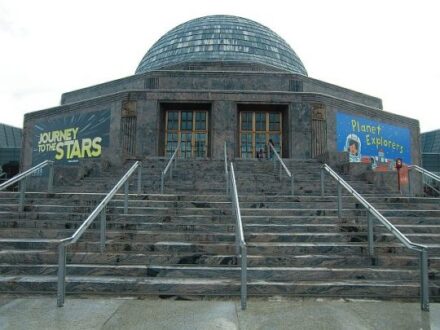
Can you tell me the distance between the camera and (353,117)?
13859 millimetres

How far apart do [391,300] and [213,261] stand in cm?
180

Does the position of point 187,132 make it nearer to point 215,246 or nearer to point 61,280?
point 215,246

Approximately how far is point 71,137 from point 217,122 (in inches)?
224

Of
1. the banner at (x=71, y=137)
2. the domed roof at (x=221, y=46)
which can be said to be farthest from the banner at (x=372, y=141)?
the banner at (x=71, y=137)

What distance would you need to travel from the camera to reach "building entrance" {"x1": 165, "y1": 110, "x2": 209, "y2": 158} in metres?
13.6

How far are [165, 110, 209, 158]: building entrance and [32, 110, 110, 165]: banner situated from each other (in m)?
2.19

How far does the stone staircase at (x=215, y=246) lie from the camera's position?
3.64 meters

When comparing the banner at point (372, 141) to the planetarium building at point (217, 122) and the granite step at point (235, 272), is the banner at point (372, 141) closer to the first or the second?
the planetarium building at point (217, 122)

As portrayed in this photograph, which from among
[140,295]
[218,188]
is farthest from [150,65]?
[140,295]

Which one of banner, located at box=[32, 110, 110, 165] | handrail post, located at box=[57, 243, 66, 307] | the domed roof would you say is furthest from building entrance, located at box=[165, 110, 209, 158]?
handrail post, located at box=[57, 243, 66, 307]

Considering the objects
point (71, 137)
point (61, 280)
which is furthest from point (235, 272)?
point (71, 137)

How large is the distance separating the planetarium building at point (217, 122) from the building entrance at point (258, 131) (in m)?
0.04

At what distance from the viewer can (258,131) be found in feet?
45.3

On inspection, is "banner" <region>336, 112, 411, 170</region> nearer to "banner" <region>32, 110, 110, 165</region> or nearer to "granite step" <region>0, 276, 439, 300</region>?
"banner" <region>32, 110, 110, 165</region>
